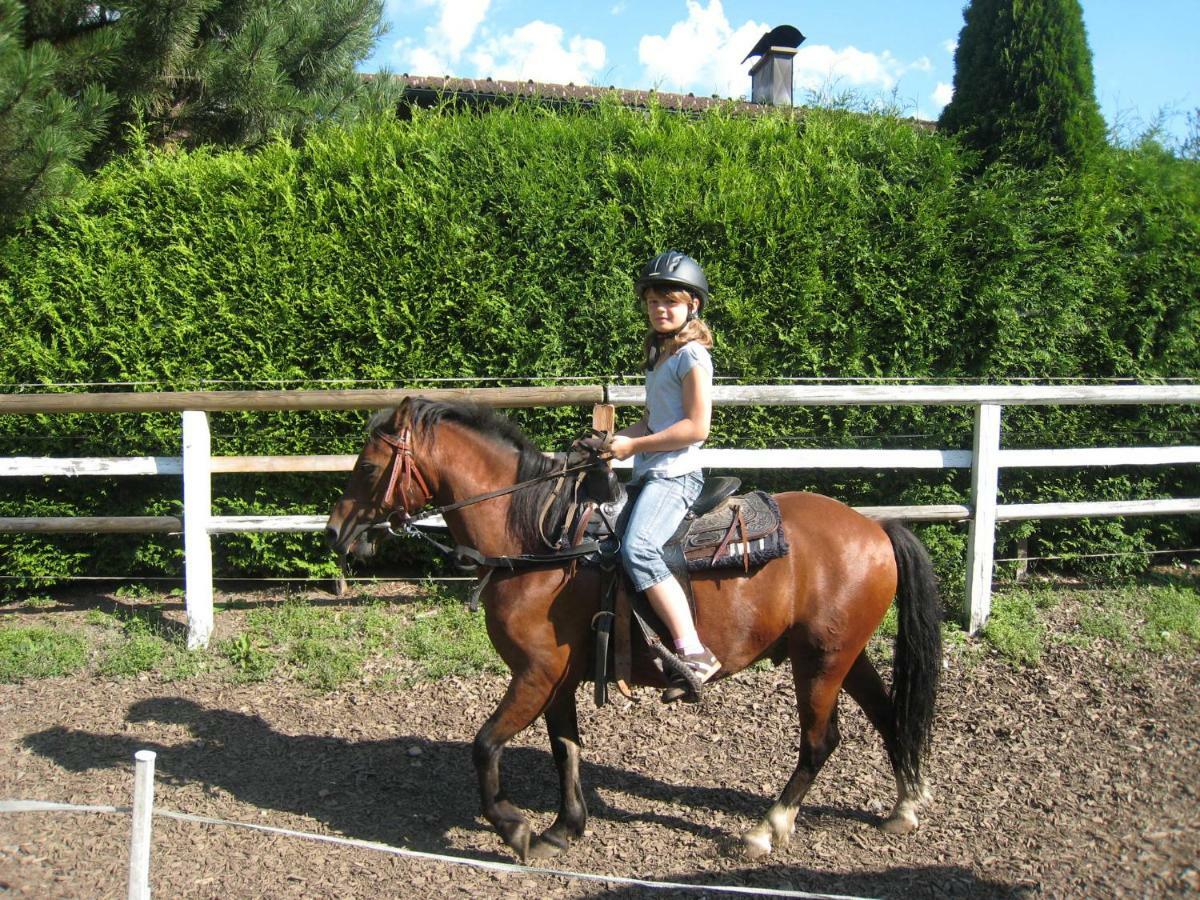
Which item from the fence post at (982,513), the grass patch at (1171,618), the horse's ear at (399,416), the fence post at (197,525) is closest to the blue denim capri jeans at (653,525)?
the horse's ear at (399,416)

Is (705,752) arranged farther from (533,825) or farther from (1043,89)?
(1043,89)

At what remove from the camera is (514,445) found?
13.1 ft

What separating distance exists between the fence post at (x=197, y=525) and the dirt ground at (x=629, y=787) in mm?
523

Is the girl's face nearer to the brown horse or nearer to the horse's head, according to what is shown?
the brown horse

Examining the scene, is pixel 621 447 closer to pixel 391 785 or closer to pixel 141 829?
pixel 141 829

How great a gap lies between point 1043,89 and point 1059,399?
2921mm

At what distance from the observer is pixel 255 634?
6.26 metres

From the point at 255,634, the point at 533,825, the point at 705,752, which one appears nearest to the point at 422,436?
the point at 533,825

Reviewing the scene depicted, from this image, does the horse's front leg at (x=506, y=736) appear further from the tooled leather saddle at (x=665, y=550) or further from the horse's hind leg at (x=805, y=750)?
the horse's hind leg at (x=805, y=750)

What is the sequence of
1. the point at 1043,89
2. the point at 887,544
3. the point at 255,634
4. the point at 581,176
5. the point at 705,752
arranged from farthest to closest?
the point at 1043,89 → the point at 581,176 → the point at 255,634 → the point at 705,752 → the point at 887,544

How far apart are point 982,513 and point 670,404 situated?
135 inches

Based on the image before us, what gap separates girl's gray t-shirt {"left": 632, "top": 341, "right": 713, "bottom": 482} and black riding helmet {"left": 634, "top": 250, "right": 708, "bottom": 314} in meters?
0.25

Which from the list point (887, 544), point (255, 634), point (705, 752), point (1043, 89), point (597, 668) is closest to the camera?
point (597, 668)

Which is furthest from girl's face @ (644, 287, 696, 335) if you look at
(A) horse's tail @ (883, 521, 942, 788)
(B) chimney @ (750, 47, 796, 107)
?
(B) chimney @ (750, 47, 796, 107)
